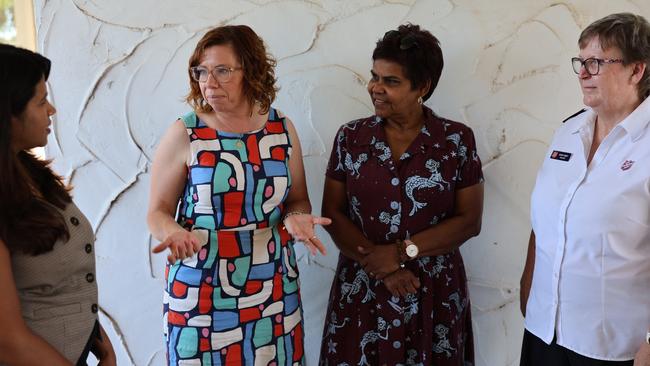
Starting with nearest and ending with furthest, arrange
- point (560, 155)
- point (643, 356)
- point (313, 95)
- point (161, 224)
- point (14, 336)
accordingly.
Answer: point (14, 336), point (643, 356), point (560, 155), point (161, 224), point (313, 95)

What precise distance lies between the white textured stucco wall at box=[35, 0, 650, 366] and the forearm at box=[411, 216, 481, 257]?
341mm

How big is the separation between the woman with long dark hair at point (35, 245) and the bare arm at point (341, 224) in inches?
35.7

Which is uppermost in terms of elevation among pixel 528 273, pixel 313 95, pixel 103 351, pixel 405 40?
pixel 405 40

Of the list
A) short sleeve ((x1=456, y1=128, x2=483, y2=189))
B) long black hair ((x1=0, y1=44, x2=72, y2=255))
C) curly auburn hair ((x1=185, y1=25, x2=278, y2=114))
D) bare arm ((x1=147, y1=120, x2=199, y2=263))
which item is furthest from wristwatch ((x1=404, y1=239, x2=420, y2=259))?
long black hair ((x1=0, y1=44, x2=72, y2=255))

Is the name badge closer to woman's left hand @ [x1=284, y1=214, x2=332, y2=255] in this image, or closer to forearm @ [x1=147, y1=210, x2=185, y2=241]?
woman's left hand @ [x1=284, y1=214, x2=332, y2=255]

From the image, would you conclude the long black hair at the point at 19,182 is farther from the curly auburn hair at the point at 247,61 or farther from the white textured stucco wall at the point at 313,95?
the white textured stucco wall at the point at 313,95

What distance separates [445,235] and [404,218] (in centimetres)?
15

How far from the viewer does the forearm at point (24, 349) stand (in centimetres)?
145

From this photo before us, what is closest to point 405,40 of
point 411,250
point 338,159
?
point 338,159

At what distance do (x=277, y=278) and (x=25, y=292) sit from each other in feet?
2.80

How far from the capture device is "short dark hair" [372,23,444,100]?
2.26 metres

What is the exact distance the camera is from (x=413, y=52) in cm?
227

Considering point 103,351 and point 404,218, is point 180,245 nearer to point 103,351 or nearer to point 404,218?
point 103,351

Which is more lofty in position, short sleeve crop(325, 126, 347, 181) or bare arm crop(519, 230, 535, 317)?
short sleeve crop(325, 126, 347, 181)
